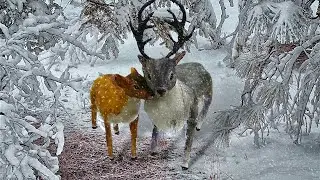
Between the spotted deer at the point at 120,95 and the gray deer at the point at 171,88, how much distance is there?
15 centimetres

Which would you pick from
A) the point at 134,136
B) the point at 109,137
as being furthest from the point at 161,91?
the point at 109,137

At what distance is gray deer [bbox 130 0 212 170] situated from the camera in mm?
6445

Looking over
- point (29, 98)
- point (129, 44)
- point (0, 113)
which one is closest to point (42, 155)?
point (0, 113)

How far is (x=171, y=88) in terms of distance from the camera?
21.5 ft

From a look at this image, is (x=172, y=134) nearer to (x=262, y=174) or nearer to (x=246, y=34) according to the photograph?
(x=262, y=174)

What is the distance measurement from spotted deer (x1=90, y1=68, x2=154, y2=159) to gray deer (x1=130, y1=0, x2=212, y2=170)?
0.15 meters

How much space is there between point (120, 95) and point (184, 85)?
921mm

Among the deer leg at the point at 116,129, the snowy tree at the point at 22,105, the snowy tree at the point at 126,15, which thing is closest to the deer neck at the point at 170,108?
the snowy tree at the point at 126,15

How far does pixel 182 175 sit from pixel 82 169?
1.37m

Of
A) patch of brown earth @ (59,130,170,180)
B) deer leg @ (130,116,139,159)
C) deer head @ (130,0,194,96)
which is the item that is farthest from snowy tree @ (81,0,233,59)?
patch of brown earth @ (59,130,170,180)

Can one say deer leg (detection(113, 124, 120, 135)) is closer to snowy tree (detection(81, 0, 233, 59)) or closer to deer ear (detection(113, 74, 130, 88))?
snowy tree (detection(81, 0, 233, 59))

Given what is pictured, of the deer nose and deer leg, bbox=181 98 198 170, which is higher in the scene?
the deer nose

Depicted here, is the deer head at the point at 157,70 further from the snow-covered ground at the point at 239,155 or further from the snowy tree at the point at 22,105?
the snow-covered ground at the point at 239,155

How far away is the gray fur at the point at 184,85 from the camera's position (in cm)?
645
